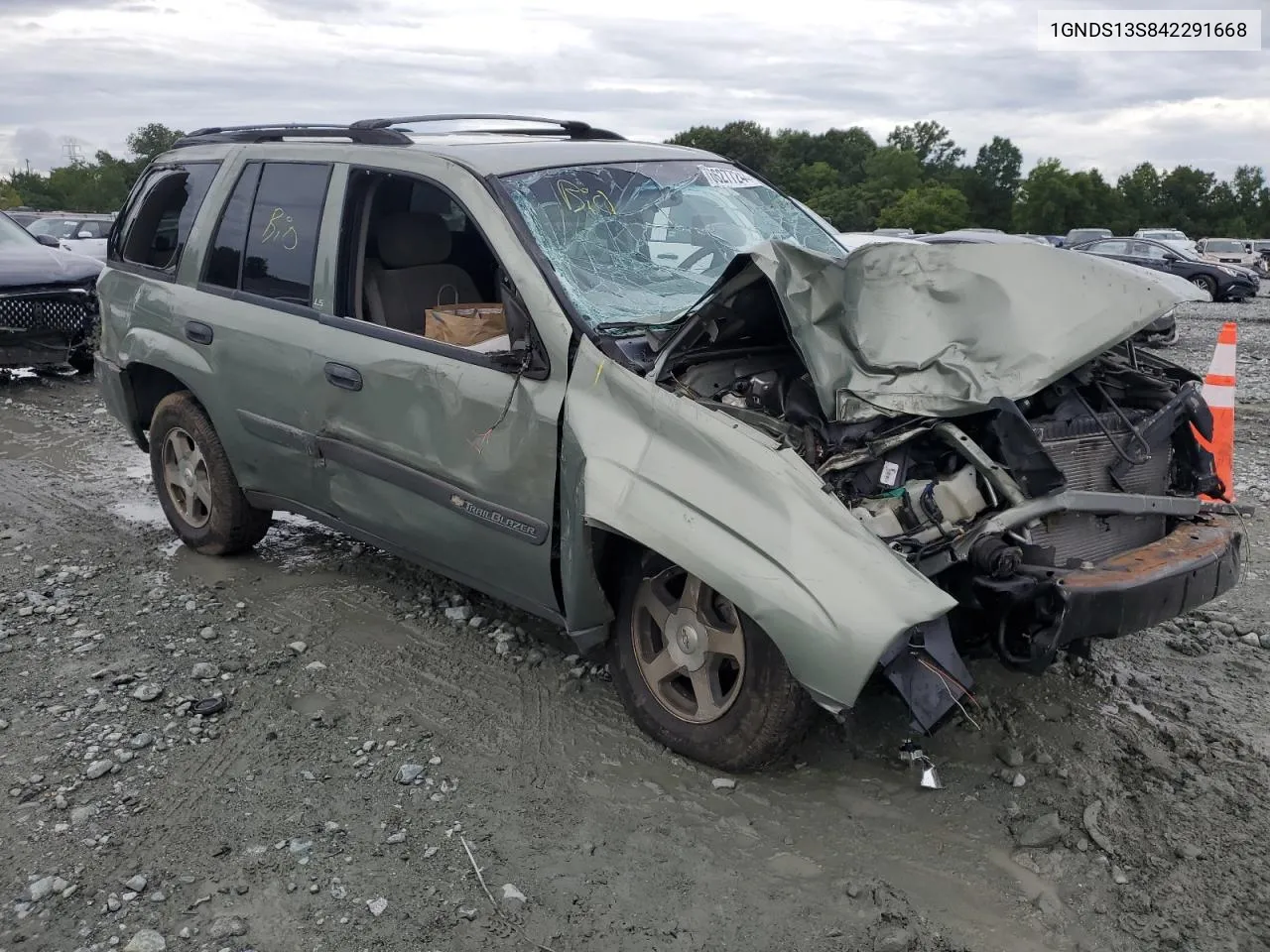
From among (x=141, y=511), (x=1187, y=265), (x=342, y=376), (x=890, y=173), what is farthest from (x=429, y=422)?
(x=890, y=173)

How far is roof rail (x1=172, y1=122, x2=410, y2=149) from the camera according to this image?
167 inches

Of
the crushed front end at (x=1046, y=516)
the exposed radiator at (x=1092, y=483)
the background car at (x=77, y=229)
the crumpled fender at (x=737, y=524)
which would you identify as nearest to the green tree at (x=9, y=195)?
the background car at (x=77, y=229)

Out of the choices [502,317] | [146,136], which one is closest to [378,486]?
[502,317]

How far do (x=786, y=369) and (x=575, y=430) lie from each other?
2.47ft

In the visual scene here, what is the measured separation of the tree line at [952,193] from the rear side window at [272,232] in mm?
65541

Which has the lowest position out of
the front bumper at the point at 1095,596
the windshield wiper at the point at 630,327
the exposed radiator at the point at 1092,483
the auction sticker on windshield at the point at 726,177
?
the front bumper at the point at 1095,596

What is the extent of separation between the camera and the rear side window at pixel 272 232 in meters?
4.32

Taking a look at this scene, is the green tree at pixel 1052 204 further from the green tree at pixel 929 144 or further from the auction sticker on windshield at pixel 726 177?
the auction sticker on windshield at pixel 726 177

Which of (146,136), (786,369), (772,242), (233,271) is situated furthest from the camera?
(146,136)

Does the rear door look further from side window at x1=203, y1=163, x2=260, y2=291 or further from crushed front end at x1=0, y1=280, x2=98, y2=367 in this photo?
crushed front end at x1=0, y1=280, x2=98, y2=367

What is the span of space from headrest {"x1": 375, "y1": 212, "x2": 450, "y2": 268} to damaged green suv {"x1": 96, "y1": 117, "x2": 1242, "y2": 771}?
16 mm

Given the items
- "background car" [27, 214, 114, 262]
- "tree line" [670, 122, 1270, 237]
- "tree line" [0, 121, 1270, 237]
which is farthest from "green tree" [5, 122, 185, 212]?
"background car" [27, 214, 114, 262]

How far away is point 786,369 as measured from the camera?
11.8ft

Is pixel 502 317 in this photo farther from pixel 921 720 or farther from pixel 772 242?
pixel 921 720
